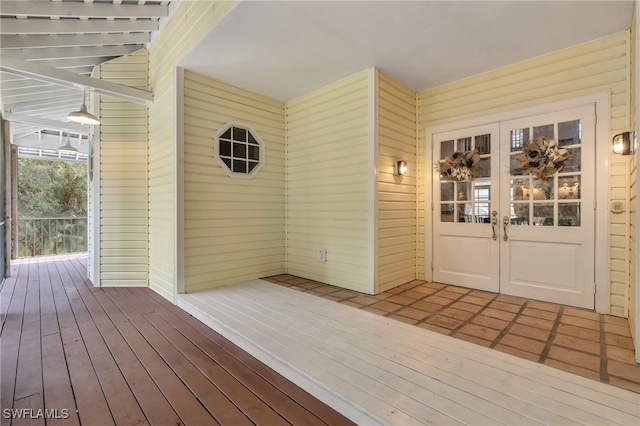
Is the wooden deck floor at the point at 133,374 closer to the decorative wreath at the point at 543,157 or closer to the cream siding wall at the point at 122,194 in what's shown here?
the cream siding wall at the point at 122,194

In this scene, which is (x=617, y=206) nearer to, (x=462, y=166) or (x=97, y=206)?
(x=462, y=166)

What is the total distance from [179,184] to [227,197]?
26.9 inches

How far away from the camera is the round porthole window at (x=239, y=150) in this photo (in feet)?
13.1

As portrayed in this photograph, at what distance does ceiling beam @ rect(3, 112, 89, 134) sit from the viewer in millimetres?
5082

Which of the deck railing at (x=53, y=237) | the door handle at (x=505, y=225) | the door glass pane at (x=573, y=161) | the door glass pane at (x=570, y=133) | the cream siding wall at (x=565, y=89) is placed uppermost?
the cream siding wall at (x=565, y=89)

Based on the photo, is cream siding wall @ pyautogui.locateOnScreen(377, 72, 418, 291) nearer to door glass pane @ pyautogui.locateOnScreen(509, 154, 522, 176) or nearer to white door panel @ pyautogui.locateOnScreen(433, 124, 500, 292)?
white door panel @ pyautogui.locateOnScreen(433, 124, 500, 292)

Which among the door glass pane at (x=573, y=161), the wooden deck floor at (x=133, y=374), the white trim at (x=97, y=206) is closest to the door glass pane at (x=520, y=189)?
the door glass pane at (x=573, y=161)

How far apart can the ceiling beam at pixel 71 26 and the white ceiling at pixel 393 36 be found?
4.08 feet

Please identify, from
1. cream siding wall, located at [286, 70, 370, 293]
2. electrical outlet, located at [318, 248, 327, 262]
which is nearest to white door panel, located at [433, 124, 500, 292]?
cream siding wall, located at [286, 70, 370, 293]

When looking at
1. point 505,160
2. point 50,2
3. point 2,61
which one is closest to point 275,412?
point 505,160

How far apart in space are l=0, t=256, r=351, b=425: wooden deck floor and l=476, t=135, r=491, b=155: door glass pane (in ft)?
11.7

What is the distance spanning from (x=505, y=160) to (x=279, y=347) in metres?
3.45

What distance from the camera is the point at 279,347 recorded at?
2.23m

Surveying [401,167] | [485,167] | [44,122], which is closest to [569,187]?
[485,167]
